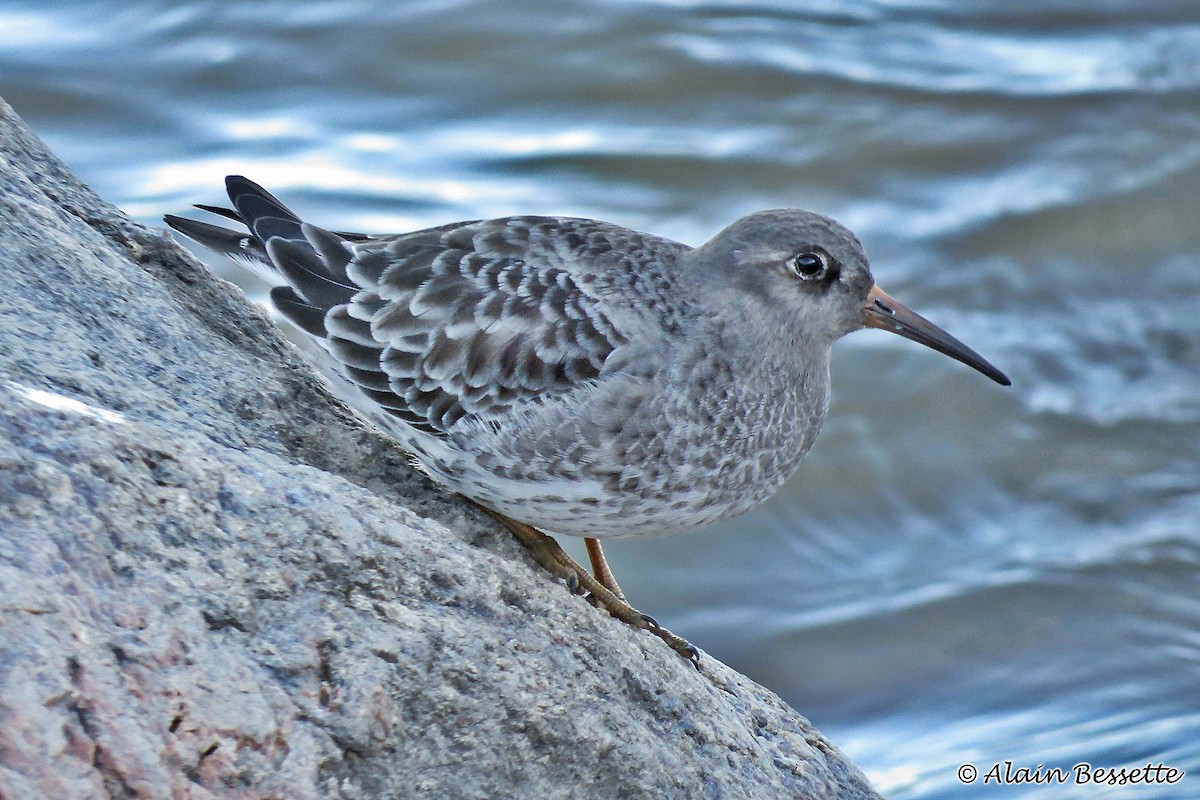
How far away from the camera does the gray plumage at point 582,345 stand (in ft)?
15.2

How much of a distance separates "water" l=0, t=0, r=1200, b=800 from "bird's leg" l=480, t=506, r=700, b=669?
8.57 ft

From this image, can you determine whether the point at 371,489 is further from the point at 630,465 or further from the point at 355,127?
the point at 355,127

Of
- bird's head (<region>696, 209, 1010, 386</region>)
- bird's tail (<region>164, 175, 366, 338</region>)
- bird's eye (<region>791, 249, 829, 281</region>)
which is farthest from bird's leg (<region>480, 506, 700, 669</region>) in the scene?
bird's eye (<region>791, 249, 829, 281</region>)

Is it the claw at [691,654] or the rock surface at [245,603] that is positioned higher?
the claw at [691,654]

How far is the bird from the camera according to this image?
4.63 m

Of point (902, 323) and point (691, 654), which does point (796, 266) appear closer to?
point (902, 323)

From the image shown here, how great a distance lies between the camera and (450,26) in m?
14.8

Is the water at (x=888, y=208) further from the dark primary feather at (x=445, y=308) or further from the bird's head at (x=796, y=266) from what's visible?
the dark primary feather at (x=445, y=308)

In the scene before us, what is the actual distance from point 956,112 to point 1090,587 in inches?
251

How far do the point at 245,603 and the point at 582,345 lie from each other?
177 cm

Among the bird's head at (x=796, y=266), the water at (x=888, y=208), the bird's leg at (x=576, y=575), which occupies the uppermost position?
the water at (x=888, y=208)

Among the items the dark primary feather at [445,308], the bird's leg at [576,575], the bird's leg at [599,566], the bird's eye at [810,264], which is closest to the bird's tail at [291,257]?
the dark primary feather at [445,308]

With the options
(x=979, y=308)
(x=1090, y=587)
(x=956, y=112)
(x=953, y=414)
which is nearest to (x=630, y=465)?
(x=1090, y=587)

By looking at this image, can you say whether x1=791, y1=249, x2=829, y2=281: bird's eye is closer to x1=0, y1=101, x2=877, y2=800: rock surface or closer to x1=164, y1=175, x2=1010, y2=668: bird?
x1=164, y1=175, x2=1010, y2=668: bird
